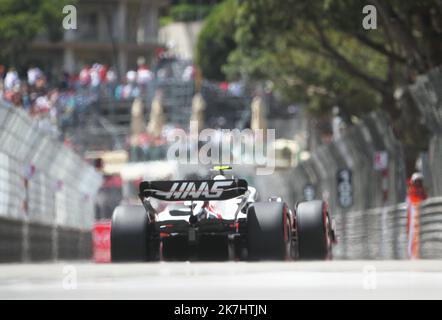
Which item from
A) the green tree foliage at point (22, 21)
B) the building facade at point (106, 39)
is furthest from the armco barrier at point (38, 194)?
the building facade at point (106, 39)

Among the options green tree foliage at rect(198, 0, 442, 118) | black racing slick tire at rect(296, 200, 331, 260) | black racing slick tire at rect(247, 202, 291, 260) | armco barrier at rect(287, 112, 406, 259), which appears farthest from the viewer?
armco barrier at rect(287, 112, 406, 259)

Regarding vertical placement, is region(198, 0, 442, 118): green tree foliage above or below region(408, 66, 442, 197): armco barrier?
above

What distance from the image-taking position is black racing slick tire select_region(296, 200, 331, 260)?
14438 millimetres

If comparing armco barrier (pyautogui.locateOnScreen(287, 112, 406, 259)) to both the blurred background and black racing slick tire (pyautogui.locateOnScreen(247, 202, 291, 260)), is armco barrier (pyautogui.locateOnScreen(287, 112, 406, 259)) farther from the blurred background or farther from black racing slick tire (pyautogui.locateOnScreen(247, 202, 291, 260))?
black racing slick tire (pyautogui.locateOnScreen(247, 202, 291, 260))

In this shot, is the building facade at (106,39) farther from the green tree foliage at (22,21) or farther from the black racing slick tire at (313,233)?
the black racing slick tire at (313,233)

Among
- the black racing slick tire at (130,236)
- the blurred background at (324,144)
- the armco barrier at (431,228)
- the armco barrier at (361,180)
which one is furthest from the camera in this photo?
the armco barrier at (361,180)

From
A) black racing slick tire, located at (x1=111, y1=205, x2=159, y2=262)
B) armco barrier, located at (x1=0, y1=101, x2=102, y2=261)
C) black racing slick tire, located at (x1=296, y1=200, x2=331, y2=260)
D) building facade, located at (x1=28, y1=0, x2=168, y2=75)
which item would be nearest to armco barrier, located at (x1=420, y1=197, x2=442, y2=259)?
armco barrier, located at (x1=0, y1=101, x2=102, y2=261)

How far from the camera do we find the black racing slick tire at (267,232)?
13.9 meters

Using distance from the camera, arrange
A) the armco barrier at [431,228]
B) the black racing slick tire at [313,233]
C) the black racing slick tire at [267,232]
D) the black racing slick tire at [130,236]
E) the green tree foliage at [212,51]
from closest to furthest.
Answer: the black racing slick tire at [267,232]
the black racing slick tire at [130,236]
the black racing slick tire at [313,233]
the armco barrier at [431,228]
the green tree foliage at [212,51]

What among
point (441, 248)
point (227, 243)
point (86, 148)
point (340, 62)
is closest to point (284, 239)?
point (227, 243)

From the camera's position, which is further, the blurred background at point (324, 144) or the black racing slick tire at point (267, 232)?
the blurred background at point (324, 144)

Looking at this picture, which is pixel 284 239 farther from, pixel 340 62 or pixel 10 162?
pixel 340 62

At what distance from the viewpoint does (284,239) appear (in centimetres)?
1391

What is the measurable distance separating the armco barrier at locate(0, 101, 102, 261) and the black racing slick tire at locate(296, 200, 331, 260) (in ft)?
19.1
